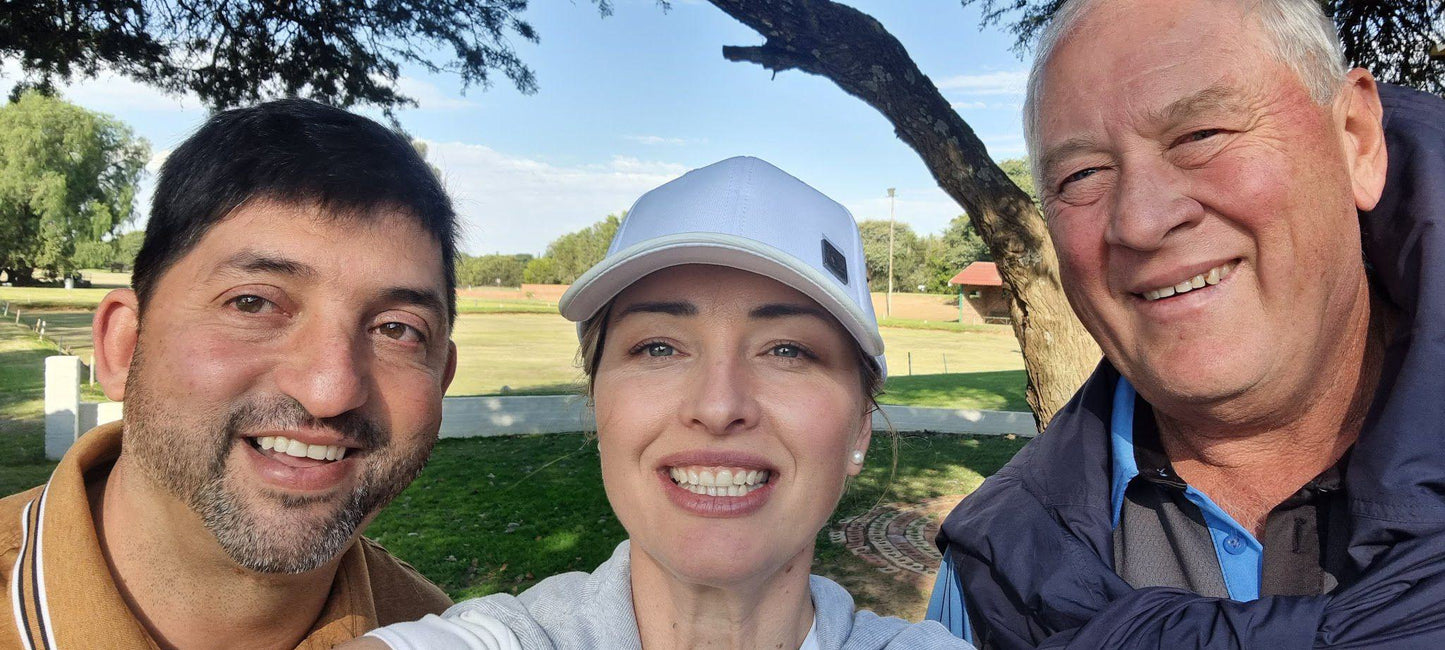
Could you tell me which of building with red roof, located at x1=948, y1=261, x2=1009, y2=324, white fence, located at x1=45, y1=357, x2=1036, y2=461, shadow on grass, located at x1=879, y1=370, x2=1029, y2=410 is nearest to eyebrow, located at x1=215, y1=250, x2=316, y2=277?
white fence, located at x1=45, y1=357, x2=1036, y2=461

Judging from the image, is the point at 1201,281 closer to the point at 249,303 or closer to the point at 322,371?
the point at 322,371

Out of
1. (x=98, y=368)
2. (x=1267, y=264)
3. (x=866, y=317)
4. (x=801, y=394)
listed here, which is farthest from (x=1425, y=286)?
(x=98, y=368)

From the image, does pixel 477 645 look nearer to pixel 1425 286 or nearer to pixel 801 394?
pixel 801 394

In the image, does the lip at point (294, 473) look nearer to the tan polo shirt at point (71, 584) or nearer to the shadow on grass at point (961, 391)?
the tan polo shirt at point (71, 584)

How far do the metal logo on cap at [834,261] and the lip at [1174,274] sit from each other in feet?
2.30

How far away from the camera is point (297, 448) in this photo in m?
1.99

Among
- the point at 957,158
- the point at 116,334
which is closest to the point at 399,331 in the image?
the point at 116,334

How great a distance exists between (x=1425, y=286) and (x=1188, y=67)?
2.19ft

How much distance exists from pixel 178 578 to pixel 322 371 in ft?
2.15

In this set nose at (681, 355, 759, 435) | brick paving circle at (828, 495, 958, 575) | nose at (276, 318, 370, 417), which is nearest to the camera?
nose at (681, 355, 759, 435)

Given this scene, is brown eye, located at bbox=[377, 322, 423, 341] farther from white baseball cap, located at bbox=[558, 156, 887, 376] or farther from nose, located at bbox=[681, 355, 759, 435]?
nose, located at bbox=[681, 355, 759, 435]

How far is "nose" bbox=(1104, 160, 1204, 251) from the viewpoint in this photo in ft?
6.08

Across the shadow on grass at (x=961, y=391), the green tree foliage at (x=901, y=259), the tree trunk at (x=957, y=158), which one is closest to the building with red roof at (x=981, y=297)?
the green tree foliage at (x=901, y=259)

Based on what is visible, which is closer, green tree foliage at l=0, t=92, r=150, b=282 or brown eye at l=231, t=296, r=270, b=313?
brown eye at l=231, t=296, r=270, b=313
